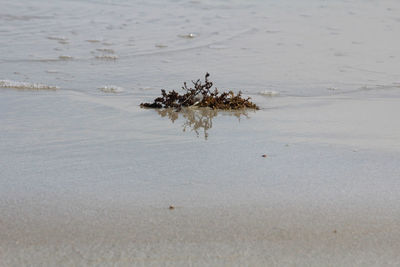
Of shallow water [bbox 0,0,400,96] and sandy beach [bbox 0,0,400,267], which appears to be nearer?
sandy beach [bbox 0,0,400,267]

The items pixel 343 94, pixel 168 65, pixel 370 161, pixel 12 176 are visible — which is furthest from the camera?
pixel 168 65

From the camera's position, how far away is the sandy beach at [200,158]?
2.63 metres

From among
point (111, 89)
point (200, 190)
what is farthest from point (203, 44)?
point (200, 190)

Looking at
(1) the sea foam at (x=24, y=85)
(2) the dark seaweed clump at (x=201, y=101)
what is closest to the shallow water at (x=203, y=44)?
(1) the sea foam at (x=24, y=85)

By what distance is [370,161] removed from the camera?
3.78m

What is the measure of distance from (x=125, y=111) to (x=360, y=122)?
76.6 inches

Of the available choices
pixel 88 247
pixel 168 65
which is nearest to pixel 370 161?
pixel 88 247

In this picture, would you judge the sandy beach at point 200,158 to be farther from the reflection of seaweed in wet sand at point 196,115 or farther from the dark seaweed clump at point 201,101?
the dark seaweed clump at point 201,101

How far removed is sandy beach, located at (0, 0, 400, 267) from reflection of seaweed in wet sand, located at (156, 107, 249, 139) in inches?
1.0

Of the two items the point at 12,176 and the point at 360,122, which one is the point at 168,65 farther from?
the point at 12,176

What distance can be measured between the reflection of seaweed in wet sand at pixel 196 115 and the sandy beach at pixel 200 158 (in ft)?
0.08

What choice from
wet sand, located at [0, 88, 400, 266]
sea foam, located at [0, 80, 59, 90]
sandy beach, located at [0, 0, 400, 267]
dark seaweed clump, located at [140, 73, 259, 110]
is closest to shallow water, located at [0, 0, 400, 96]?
sandy beach, located at [0, 0, 400, 267]

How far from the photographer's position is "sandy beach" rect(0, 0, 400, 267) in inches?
104

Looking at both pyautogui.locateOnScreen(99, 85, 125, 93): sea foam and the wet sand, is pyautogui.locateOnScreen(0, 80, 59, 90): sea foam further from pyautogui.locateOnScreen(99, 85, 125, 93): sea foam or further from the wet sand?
the wet sand
